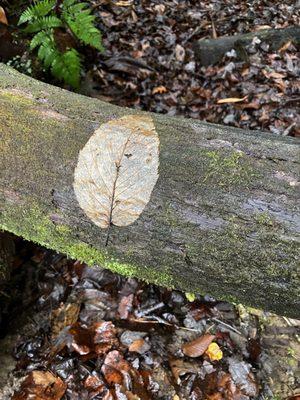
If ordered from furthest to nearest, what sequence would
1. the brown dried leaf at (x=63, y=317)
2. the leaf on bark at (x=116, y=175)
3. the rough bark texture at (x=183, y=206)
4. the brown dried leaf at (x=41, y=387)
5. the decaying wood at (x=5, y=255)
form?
the decaying wood at (x=5, y=255)
the brown dried leaf at (x=63, y=317)
the brown dried leaf at (x=41, y=387)
the leaf on bark at (x=116, y=175)
the rough bark texture at (x=183, y=206)

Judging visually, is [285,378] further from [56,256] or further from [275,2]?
[275,2]

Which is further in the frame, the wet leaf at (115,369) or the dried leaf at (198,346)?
the dried leaf at (198,346)

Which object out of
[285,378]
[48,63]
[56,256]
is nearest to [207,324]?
[285,378]

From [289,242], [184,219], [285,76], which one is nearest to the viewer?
[289,242]

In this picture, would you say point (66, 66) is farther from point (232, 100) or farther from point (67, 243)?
point (67, 243)

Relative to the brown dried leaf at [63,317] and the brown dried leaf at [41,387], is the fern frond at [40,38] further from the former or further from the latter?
the brown dried leaf at [41,387]

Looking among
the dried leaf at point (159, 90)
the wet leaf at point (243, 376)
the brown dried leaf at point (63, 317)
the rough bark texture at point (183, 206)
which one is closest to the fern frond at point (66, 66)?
the dried leaf at point (159, 90)

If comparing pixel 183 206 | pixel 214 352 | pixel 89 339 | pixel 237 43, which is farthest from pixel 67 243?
pixel 237 43

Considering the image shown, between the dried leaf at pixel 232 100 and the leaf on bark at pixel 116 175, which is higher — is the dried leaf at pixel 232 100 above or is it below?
below
